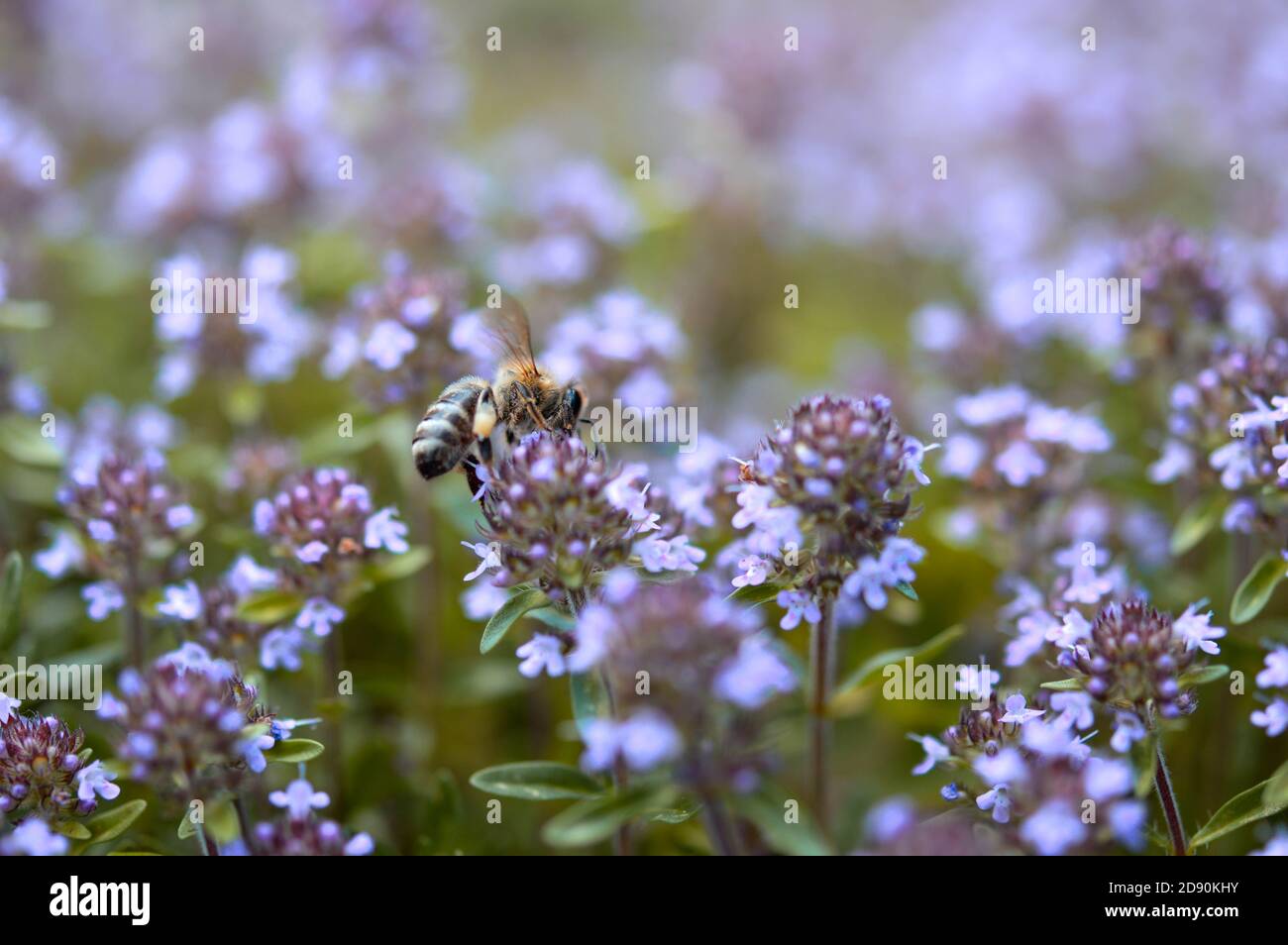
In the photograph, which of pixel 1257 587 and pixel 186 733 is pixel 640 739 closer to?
pixel 186 733

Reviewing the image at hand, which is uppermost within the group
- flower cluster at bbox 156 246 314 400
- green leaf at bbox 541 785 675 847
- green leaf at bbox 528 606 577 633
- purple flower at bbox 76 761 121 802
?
flower cluster at bbox 156 246 314 400

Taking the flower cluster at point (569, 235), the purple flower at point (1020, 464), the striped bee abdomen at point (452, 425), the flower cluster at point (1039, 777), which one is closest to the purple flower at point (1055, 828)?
the flower cluster at point (1039, 777)

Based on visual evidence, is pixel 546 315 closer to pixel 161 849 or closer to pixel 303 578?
pixel 303 578

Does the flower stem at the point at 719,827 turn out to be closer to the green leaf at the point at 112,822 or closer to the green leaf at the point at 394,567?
the green leaf at the point at 394,567

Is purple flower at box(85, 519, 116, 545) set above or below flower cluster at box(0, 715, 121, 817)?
above

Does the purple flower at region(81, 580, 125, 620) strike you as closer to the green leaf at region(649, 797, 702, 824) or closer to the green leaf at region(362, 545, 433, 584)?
the green leaf at region(362, 545, 433, 584)

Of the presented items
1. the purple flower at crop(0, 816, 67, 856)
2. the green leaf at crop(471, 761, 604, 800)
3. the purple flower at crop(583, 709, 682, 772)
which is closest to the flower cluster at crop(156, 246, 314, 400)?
the purple flower at crop(0, 816, 67, 856)
